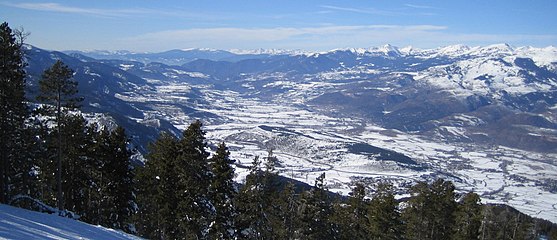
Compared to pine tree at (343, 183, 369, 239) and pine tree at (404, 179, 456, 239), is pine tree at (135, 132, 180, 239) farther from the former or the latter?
pine tree at (404, 179, 456, 239)

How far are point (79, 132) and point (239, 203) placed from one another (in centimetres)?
1361

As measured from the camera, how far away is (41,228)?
20859 millimetres

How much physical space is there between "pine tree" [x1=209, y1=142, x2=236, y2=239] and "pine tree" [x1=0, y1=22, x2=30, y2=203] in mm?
13267

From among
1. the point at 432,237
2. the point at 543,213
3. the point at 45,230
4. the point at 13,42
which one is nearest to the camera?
the point at 45,230

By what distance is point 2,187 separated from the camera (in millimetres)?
30266

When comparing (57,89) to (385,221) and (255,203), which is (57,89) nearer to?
(255,203)

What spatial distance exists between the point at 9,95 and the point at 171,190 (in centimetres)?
1214

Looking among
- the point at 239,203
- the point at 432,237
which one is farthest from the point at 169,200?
the point at 432,237

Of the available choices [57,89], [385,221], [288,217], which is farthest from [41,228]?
[385,221]

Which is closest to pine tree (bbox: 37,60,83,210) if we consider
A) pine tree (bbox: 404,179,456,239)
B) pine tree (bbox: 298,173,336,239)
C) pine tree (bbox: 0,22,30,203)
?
pine tree (bbox: 0,22,30,203)

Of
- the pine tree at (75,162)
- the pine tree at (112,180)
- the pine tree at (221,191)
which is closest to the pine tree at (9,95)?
the pine tree at (75,162)

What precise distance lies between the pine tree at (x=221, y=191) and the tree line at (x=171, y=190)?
0.07 metres

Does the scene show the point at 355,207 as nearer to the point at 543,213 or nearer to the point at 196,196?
the point at 196,196

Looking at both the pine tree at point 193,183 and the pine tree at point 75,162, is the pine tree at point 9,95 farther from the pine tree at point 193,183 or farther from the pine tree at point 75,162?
the pine tree at point 193,183
